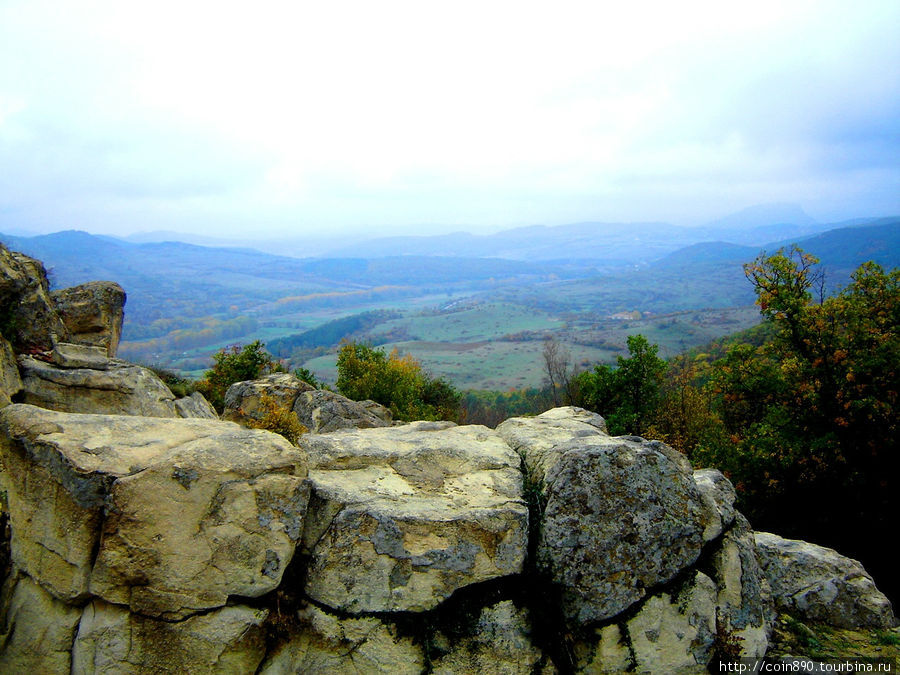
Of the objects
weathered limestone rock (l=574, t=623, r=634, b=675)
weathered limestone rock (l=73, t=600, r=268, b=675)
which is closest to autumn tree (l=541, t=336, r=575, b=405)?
weathered limestone rock (l=574, t=623, r=634, b=675)

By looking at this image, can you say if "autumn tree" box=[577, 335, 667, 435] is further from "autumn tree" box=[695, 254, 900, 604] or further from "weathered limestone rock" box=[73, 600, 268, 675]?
A: "weathered limestone rock" box=[73, 600, 268, 675]

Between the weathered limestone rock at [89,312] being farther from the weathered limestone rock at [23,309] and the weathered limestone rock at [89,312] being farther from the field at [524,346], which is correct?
the field at [524,346]

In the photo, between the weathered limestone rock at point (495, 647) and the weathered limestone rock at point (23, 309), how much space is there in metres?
15.5

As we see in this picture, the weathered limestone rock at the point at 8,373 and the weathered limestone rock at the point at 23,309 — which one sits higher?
the weathered limestone rock at the point at 23,309

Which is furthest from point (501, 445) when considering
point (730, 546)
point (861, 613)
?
point (861, 613)

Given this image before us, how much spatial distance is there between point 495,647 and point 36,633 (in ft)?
23.1

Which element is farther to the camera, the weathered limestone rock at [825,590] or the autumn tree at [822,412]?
the autumn tree at [822,412]

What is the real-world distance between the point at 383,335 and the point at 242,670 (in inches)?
7152

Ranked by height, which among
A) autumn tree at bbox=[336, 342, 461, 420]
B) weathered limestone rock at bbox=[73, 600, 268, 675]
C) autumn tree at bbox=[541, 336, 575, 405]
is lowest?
autumn tree at bbox=[541, 336, 575, 405]

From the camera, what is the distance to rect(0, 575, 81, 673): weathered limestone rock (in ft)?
23.6

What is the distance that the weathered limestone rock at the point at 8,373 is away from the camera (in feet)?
42.2

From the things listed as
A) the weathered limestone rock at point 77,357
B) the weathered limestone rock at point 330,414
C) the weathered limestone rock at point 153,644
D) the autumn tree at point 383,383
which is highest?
the weathered limestone rock at point 77,357

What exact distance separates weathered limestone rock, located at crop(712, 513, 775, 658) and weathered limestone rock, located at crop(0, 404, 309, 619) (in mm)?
7459

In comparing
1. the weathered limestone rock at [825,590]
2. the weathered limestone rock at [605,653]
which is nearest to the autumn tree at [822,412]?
the weathered limestone rock at [825,590]
